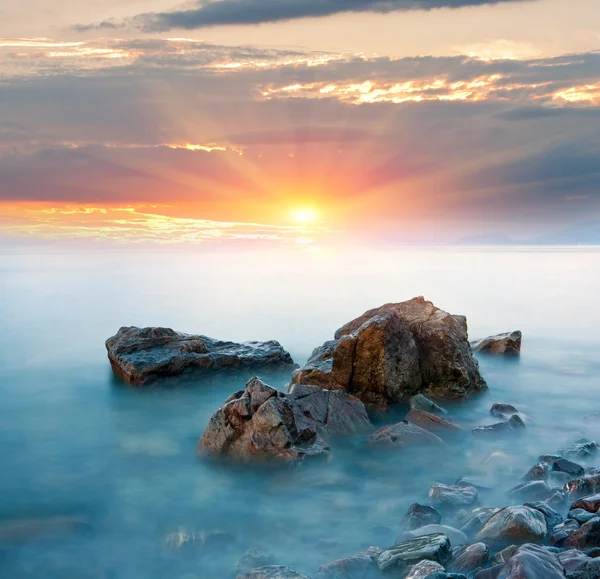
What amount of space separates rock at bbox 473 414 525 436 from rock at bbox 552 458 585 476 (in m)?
2.60

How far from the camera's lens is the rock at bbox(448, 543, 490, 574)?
8.48 metres

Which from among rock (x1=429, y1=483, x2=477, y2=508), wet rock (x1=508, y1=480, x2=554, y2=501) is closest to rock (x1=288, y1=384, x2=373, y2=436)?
rock (x1=429, y1=483, x2=477, y2=508)

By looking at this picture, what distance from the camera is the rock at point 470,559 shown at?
A: 8484 mm

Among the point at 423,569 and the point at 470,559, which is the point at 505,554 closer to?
the point at 470,559

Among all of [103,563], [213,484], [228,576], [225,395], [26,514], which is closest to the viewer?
[228,576]

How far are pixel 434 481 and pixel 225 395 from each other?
7.82m

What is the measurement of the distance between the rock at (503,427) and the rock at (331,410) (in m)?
2.62

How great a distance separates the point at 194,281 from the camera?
203 ft

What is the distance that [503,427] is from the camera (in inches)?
599

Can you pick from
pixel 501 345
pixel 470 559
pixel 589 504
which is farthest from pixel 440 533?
pixel 501 345

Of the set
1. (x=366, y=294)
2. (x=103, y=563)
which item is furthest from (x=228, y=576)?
(x=366, y=294)

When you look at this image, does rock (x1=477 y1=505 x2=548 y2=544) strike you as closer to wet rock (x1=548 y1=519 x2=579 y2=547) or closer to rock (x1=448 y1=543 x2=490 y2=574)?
wet rock (x1=548 y1=519 x2=579 y2=547)

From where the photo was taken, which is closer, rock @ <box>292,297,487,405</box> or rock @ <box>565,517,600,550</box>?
rock @ <box>565,517,600,550</box>

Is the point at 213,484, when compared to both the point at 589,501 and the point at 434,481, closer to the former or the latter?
the point at 434,481
